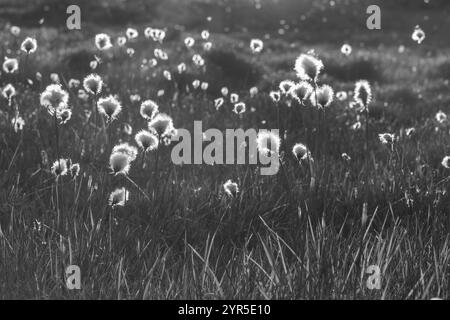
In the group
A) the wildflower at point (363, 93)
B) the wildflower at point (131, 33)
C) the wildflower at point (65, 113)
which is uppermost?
the wildflower at point (131, 33)

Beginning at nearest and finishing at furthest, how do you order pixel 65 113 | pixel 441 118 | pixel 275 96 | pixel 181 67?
pixel 65 113 → pixel 275 96 → pixel 441 118 → pixel 181 67

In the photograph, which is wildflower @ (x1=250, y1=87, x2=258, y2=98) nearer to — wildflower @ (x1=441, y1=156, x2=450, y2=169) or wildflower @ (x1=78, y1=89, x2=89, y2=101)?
wildflower @ (x1=78, y1=89, x2=89, y2=101)

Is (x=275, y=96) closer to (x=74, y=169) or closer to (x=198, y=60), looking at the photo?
(x=74, y=169)

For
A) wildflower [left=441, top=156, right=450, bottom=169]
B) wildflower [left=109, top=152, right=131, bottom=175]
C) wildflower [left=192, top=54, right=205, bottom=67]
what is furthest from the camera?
wildflower [left=192, top=54, right=205, bottom=67]

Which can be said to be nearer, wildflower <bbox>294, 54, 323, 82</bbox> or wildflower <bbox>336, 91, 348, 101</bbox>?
wildflower <bbox>294, 54, 323, 82</bbox>

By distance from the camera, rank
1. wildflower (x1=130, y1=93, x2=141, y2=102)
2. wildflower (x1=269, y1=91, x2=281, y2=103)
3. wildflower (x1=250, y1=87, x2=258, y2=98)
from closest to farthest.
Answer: wildflower (x1=269, y1=91, x2=281, y2=103) < wildflower (x1=130, y1=93, x2=141, y2=102) < wildflower (x1=250, y1=87, x2=258, y2=98)

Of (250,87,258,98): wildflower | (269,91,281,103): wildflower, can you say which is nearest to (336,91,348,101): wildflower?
(250,87,258,98): wildflower

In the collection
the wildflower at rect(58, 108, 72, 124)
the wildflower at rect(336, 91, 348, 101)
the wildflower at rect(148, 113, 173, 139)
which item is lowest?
the wildflower at rect(148, 113, 173, 139)

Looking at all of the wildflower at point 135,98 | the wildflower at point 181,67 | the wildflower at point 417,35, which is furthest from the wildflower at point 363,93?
the wildflower at point 181,67

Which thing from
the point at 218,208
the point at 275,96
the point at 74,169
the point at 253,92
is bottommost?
the point at 218,208

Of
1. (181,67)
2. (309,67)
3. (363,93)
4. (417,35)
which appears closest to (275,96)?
(363,93)

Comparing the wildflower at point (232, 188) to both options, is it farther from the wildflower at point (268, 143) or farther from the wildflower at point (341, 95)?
the wildflower at point (341, 95)

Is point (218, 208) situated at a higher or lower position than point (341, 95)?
lower
